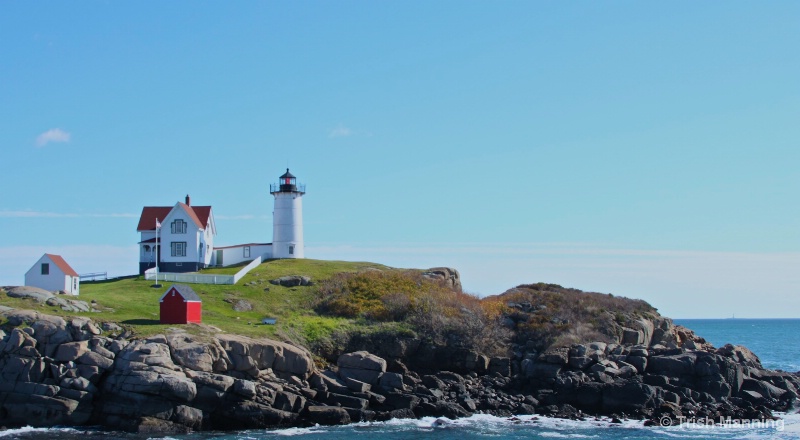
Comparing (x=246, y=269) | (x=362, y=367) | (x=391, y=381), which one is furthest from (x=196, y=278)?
(x=391, y=381)

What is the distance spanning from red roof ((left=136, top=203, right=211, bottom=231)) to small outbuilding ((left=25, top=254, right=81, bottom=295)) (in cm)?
1440

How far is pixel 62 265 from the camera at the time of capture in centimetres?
4831

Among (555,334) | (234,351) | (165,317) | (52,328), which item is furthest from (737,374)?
(52,328)

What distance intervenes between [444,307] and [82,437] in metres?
22.4

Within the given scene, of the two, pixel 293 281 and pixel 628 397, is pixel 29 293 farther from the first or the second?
pixel 628 397

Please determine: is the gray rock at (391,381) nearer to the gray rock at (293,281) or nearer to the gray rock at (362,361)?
the gray rock at (362,361)

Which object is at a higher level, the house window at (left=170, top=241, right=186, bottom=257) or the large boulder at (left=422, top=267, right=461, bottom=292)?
the house window at (left=170, top=241, right=186, bottom=257)

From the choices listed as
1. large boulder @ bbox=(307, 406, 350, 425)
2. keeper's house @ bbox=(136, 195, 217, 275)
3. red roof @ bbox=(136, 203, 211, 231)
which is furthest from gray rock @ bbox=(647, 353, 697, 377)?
red roof @ bbox=(136, 203, 211, 231)

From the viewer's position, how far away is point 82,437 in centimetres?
3180

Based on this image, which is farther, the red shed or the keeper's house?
the keeper's house

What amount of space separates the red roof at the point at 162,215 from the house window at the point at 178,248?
1.94 meters

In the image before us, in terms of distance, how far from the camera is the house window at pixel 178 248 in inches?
2421

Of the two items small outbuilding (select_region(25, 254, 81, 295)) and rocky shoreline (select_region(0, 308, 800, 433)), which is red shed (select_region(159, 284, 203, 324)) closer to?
rocky shoreline (select_region(0, 308, 800, 433))

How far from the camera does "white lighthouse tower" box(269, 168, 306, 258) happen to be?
219ft
